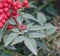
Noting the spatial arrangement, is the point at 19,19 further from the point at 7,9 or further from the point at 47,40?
the point at 47,40

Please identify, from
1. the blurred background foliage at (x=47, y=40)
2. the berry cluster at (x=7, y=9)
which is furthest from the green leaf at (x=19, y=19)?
the blurred background foliage at (x=47, y=40)

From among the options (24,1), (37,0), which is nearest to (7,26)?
(24,1)

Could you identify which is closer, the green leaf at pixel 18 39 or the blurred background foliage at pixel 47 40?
the green leaf at pixel 18 39

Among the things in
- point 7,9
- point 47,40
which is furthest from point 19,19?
point 47,40

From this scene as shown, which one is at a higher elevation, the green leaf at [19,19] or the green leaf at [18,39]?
the green leaf at [19,19]

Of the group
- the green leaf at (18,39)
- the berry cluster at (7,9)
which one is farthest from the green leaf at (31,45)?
the berry cluster at (7,9)

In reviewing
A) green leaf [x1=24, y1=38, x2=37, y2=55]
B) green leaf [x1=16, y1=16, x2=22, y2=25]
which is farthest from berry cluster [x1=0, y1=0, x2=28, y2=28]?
green leaf [x1=24, y1=38, x2=37, y2=55]

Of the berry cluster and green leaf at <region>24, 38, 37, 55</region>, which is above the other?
the berry cluster

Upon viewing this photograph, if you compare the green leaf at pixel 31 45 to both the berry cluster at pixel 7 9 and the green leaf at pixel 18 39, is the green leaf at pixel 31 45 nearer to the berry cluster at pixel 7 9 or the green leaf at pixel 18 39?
the green leaf at pixel 18 39

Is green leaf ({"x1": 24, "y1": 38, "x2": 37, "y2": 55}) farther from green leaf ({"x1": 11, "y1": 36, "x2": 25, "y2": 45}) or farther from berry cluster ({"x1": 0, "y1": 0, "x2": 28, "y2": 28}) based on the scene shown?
berry cluster ({"x1": 0, "y1": 0, "x2": 28, "y2": 28})

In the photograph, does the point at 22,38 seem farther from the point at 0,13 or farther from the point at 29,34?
the point at 0,13

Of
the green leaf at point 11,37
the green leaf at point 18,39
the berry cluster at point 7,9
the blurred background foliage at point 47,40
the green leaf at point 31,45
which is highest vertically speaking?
the berry cluster at point 7,9
